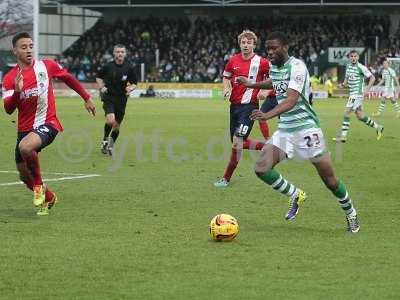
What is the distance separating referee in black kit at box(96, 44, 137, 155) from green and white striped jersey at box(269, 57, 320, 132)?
31.1 feet

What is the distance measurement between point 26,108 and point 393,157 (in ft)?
32.2

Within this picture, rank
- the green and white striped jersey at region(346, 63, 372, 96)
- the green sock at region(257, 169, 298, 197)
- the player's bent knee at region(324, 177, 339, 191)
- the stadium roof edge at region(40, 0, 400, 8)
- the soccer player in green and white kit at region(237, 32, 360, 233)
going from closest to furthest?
the soccer player in green and white kit at region(237, 32, 360, 233)
the player's bent knee at region(324, 177, 339, 191)
the green sock at region(257, 169, 298, 197)
the green and white striped jersey at region(346, 63, 372, 96)
the stadium roof edge at region(40, 0, 400, 8)

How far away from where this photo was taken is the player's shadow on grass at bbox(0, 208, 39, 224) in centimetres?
1066

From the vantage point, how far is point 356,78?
23.5 metres

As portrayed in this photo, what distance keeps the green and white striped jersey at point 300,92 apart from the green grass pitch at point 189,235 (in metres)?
1.17

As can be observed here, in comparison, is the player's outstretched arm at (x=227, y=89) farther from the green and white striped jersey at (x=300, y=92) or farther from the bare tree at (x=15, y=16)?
the bare tree at (x=15, y=16)

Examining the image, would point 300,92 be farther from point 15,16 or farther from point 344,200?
point 15,16

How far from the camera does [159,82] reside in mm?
57500

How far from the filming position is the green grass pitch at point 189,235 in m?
7.24

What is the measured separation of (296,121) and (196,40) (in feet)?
181

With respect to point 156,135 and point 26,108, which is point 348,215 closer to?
point 26,108

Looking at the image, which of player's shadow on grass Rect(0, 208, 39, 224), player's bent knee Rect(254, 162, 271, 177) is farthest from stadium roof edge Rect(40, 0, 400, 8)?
player's bent knee Rect(254, 162, 271, 177)

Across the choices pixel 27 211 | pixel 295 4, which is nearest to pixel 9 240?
pixel 27 211

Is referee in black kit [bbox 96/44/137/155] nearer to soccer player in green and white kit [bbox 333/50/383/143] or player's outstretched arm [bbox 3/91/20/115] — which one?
soccer player in green and white kit [bbox 333/50/383/143]
